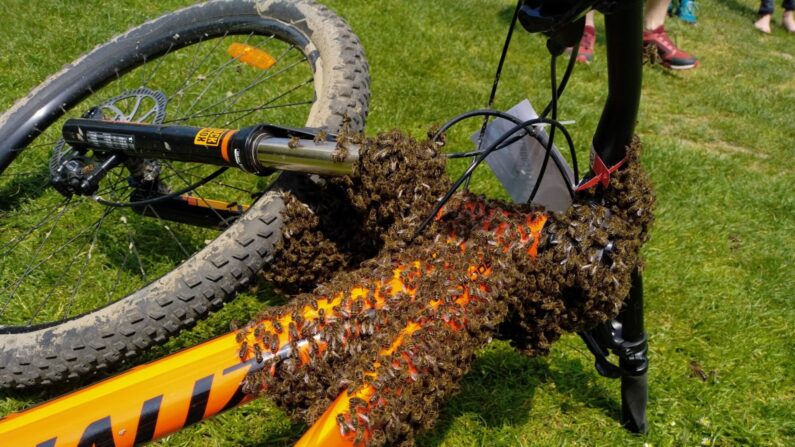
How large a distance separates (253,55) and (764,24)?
288 inches

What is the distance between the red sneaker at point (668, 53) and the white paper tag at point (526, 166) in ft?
15.5

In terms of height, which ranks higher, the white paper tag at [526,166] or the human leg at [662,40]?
the white paper tag at [526,166]

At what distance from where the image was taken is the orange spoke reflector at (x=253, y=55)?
2949 mm

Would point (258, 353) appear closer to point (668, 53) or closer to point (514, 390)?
point (514, 390)

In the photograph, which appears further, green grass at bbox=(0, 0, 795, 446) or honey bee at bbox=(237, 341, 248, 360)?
green grass at bbox=(0, 0, 795, 446)

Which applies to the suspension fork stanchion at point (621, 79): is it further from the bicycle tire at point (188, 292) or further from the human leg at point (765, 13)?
the human leg at point (765, 13)

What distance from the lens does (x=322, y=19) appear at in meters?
2.38

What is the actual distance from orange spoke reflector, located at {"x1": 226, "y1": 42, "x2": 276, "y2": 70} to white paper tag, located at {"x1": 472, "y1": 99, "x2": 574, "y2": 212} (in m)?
1.45

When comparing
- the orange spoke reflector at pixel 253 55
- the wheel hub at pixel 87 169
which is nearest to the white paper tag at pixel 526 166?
the wheel hub at pixel 87 169

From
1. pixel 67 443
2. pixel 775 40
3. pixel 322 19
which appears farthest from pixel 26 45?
pixel 775 40

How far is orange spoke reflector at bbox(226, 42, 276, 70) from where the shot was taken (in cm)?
295

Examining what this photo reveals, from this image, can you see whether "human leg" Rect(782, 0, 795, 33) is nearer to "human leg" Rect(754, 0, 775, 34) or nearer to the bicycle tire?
"human leg" Rect(754, 0, 775, 34)

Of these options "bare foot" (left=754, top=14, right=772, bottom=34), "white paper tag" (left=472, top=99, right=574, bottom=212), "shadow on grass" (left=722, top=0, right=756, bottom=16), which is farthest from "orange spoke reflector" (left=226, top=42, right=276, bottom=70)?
"shadow on grass" (left=722, top=0, right=756, bottom=16)

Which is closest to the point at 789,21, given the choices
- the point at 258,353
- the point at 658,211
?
the point at 658,211
